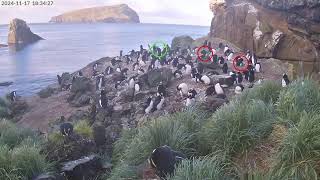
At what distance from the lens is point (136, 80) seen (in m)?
22.2

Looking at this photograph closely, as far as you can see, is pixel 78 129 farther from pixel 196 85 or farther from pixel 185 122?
pixel 196 85

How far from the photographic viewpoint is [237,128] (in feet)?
23.3

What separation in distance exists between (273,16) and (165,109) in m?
11.3

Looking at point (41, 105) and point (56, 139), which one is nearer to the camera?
point (56, 139)

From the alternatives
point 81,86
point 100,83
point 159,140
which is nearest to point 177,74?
point 100,83

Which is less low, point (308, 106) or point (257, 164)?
point (308, 106)

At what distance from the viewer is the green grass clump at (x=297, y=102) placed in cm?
727

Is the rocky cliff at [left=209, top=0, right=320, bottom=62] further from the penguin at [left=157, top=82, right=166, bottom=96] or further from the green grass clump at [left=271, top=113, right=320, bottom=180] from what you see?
the green grass clump at [left=271, top=113, right=320, bottom=180]

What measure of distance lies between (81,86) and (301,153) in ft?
66.5

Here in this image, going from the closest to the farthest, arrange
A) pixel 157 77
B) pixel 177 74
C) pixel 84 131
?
pixel 84 131 → pixel 157 77 → pixel 177 74

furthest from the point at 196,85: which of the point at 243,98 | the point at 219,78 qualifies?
the point at 243,98

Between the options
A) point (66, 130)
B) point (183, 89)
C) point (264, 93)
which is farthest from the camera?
point (183, 89)

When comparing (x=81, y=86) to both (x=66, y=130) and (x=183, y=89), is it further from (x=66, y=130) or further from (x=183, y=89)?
(x=66, y=130)

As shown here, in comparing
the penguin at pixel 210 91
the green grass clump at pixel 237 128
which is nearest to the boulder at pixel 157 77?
the penguin at pixel 210 91
